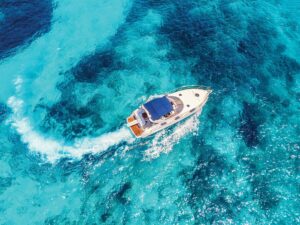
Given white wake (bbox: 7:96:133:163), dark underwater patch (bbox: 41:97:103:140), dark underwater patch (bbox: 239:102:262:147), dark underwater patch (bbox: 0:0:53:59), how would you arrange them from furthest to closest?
dark underwater patch (bbox: 0:0:53:59) → dark underwater patch (bbox: 41:97:103:140) → dark underwater patch (bbox: 239:102:262:147) → white wake (bbox: 7:96:133:163)

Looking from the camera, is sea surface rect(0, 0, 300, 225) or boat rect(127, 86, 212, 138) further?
boat rect(127, 86, 212, 138)

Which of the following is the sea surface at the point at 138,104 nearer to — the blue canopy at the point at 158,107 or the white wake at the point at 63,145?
the white wake at the point at 63,145

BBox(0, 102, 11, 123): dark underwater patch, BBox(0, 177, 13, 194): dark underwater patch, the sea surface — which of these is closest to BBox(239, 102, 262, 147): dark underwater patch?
the sea surface

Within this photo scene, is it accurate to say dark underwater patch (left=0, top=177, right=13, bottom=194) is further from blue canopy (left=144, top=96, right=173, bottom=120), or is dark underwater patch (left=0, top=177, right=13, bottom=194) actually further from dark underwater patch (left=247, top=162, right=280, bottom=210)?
dark underwater patch (left=247, top=162, right=280, bottom=210)

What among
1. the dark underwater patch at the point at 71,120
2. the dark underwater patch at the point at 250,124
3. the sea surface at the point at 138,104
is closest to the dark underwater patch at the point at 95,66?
the sea surface at the point at 138,104

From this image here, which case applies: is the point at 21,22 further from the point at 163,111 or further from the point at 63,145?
the point at 163,111

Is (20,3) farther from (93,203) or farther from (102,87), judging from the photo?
(93,203)

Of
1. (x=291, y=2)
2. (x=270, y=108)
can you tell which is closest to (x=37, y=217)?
(x=270, y=108)

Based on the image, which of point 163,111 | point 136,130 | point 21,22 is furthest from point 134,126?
point 21,22
